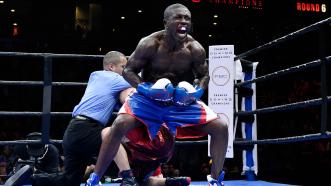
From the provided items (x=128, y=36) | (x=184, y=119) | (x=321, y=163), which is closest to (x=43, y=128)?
(x=184, y=119)

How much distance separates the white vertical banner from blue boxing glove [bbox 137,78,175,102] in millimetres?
1687

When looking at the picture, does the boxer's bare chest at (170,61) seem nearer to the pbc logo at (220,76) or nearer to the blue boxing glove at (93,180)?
the blue boxing glove at (93,180)

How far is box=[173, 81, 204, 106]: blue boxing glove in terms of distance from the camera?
2627 mm

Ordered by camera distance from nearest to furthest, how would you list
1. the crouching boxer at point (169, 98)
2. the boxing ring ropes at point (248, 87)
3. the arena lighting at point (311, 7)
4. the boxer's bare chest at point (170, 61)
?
the crouching boxer at point (169, 98), the boxer's bare chest at point (170, 61), the boxing ring ropes at point (248, 87), the arena lighting at point (311, 7)

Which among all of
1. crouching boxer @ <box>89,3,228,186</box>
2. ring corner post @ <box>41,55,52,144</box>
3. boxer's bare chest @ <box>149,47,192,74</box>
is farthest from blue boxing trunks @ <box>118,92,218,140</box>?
ring corner post @ <box>41,55,52,144</box>

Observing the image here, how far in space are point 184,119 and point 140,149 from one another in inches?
15.6

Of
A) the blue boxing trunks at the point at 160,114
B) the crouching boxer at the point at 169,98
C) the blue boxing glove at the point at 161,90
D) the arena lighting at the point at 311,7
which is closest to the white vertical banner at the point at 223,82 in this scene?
the crouching boxer at the point at 169,98

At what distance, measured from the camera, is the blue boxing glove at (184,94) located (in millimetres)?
2627

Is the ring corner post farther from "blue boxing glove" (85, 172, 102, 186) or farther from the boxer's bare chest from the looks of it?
the boxer's bare chest

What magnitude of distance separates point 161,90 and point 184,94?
132 millimetres

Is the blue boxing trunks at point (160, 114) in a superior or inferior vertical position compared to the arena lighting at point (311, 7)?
inferior

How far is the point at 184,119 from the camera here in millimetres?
2758

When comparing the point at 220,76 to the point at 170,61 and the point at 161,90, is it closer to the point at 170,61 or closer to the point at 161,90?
the point at 170,61

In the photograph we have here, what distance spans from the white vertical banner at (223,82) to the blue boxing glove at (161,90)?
5.53ft
